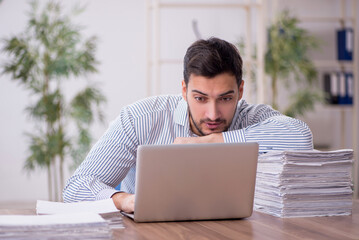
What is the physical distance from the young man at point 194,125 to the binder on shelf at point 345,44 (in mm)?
3770

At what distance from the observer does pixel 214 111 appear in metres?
2.09

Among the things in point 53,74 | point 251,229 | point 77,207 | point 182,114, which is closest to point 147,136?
point 182,114

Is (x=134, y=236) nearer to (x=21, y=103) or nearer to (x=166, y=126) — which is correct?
(x=166, y=126)

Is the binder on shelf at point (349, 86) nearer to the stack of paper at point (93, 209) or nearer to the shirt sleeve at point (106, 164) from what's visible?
the shirt sleeve at point (106, 164)

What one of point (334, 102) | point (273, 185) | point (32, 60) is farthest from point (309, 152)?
point (334, 102)

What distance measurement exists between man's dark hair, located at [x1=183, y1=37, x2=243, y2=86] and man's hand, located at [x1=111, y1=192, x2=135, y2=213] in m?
0.61

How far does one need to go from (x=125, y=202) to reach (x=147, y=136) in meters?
0.59

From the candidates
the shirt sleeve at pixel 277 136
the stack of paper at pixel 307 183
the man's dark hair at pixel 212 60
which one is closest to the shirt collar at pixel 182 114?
the man's dark hair at pixel 212 60

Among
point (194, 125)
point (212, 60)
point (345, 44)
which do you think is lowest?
point (194, 125)

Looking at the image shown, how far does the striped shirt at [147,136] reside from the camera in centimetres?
202

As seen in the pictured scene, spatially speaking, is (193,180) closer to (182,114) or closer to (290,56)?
(182,114)

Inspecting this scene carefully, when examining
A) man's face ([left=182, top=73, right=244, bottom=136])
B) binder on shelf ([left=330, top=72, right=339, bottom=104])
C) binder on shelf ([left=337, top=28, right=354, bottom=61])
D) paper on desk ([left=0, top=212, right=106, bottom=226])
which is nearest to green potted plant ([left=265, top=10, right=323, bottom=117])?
binder on shelf ([left=330, top=72, right=339, bottom=104])

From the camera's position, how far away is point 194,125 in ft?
7.36

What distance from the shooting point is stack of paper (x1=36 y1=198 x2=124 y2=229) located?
1.49 metres
